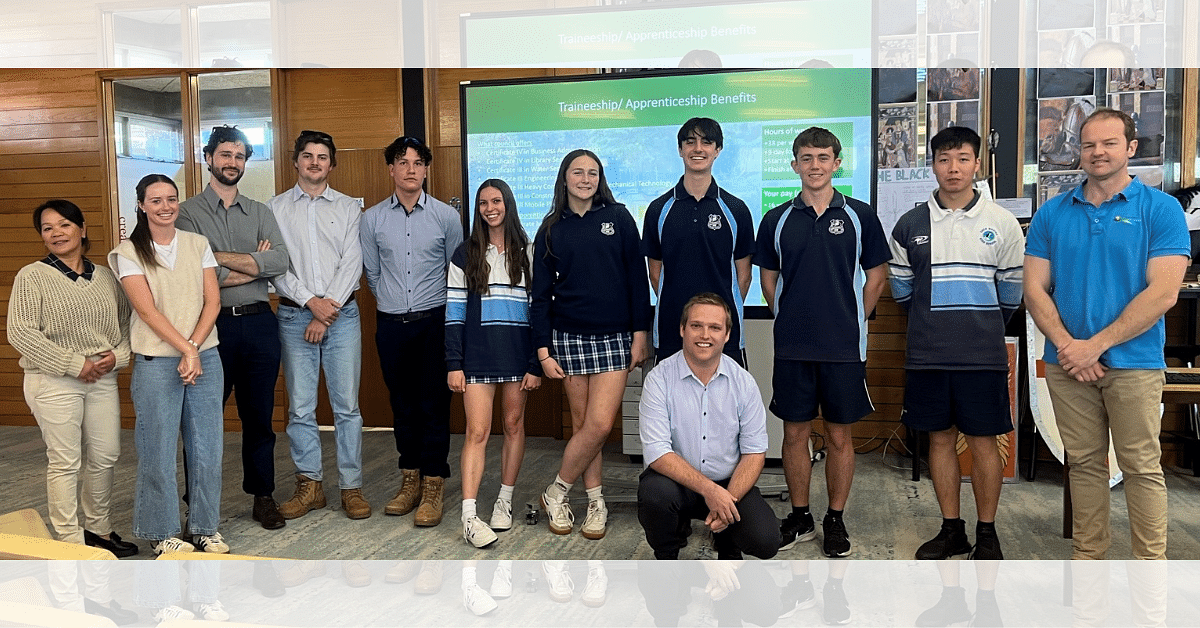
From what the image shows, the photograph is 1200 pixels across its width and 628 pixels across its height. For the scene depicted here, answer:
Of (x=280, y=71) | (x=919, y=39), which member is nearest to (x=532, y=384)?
(x=919, y=39)

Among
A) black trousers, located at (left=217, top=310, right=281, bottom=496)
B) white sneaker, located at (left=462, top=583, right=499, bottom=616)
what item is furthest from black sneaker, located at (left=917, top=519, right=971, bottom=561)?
black trousers, located at (left=217, top=310, right=281, bottom=496)

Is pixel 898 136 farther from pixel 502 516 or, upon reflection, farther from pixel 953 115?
pixel 502 516

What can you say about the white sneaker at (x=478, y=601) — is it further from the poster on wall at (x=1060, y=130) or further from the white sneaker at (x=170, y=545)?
the poster on wall at (x=1060, y=130)

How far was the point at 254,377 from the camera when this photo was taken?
11.6 feet

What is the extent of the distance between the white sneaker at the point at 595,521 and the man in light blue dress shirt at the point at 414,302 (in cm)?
64

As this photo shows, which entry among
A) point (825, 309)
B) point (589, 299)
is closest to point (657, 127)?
point (589, 299)

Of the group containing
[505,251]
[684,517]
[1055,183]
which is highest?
[1055,183]

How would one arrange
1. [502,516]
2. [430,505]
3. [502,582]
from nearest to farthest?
[502,582] → [502,516] → [430,505]

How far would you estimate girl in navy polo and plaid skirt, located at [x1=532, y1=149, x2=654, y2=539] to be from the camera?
11.0 ft

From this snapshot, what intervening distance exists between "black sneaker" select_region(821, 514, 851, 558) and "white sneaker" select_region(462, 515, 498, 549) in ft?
4.14

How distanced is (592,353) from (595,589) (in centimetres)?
94

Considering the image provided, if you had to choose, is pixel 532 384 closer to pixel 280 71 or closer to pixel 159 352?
pixel 159 352

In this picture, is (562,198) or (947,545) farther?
(562,198)

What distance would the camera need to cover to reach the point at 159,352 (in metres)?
3.08
